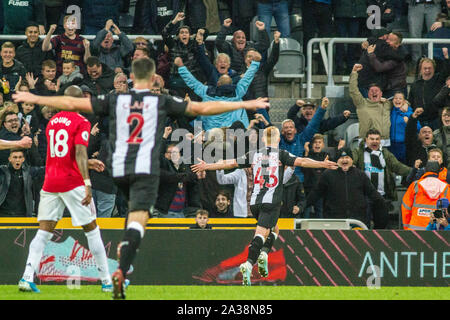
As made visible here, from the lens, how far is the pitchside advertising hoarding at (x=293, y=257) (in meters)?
12.0

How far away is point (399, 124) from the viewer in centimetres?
1526

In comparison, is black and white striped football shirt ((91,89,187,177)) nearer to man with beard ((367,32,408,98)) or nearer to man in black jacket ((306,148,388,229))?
man in black jacket ((306,148,388,229))

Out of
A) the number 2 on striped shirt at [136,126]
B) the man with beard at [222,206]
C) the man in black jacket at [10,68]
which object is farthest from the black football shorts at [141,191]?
the man in black jacket at [10,68]

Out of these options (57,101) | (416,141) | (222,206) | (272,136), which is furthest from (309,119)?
(57,101)

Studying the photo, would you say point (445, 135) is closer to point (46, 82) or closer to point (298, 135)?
point (298, 135)

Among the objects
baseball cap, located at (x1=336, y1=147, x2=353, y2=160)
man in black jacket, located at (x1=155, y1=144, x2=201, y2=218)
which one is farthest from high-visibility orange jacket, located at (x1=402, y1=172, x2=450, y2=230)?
man in black jacket, located at (x1=155, y1=144, x2=201, y2=218)

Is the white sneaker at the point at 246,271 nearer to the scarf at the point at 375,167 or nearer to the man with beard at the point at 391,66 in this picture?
the scarf at the point at 375,167

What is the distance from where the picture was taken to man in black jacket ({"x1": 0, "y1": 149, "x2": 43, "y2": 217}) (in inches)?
509

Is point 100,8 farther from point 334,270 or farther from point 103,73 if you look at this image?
point 334,270

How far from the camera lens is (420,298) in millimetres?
9945

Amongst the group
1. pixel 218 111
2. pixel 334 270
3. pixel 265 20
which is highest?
pixel 265 20

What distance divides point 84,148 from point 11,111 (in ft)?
15.0

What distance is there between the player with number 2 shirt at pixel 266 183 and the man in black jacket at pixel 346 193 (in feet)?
6.12
